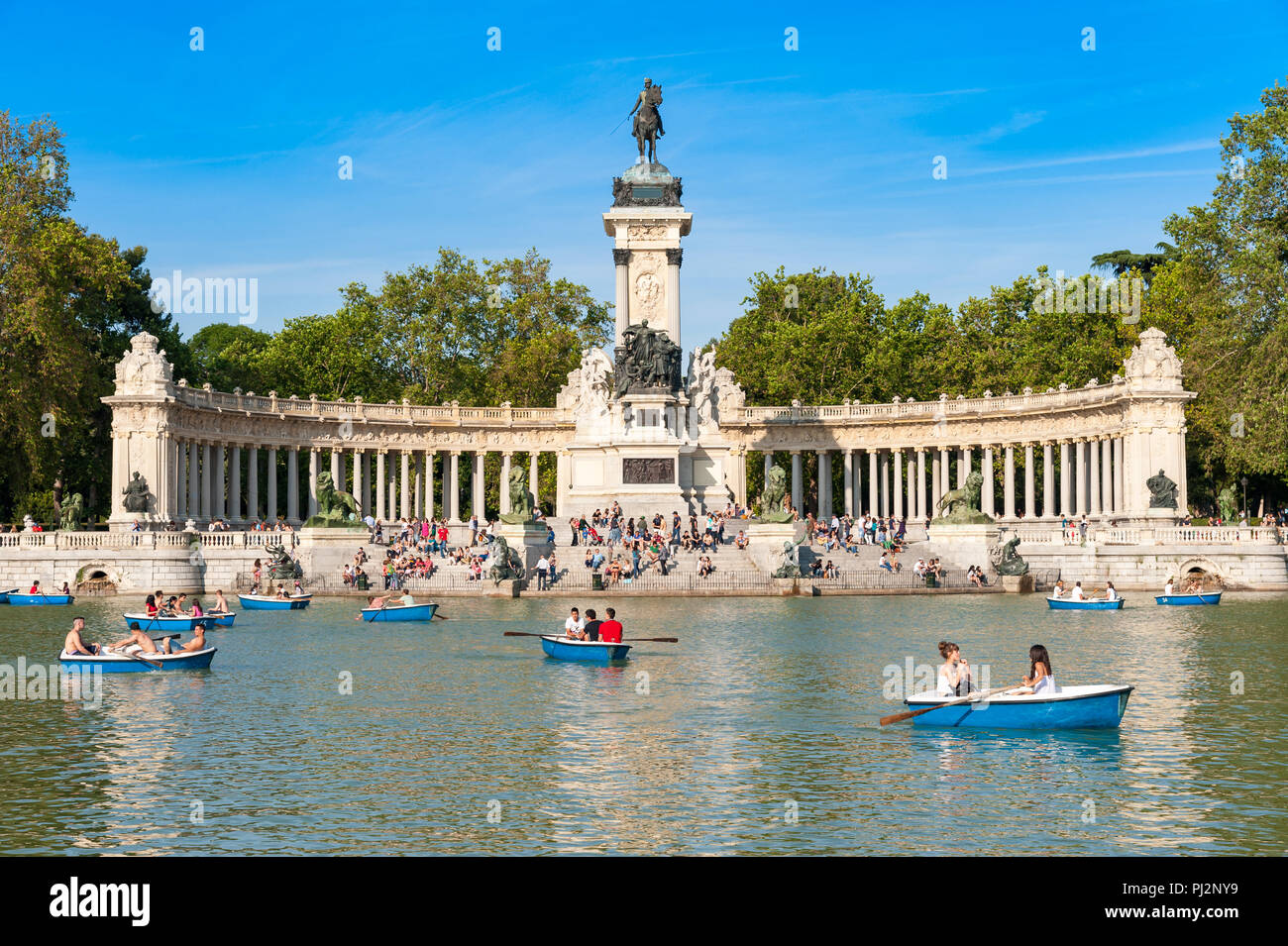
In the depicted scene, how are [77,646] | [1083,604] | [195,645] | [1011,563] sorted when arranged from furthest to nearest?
[1011,563]
[1083,604]
[195,645]
[77,646]

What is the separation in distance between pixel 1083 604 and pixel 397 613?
23.0 metres

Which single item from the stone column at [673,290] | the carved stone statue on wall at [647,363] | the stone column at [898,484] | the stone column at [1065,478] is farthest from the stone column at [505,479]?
the stone column at [1065,478]

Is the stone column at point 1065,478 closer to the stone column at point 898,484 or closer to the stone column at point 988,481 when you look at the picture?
the stone column at point 988,481

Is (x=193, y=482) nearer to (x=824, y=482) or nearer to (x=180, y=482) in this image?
(x=180, y=482)

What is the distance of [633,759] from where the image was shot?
824 inches

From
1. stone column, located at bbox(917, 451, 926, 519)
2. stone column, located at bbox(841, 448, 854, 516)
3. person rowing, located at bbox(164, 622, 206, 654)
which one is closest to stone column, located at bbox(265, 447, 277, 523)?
stone column, located at bbox(841, 448, 854, 516)

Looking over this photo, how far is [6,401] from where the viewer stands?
2761 inches

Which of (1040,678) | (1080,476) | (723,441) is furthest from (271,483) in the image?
(1040,678)


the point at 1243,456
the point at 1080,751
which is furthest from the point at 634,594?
the point at 1080,751

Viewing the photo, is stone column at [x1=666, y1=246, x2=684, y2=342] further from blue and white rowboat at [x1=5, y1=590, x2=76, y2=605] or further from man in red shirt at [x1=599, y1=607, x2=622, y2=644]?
man in red shirt at [x1=599, y1=607, x2=622, y2=644]

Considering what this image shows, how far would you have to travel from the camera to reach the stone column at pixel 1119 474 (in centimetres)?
7950

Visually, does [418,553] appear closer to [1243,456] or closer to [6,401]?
[6,401]

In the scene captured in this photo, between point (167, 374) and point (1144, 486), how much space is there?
2033 inches

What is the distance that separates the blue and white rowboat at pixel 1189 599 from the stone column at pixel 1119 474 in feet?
88.9
